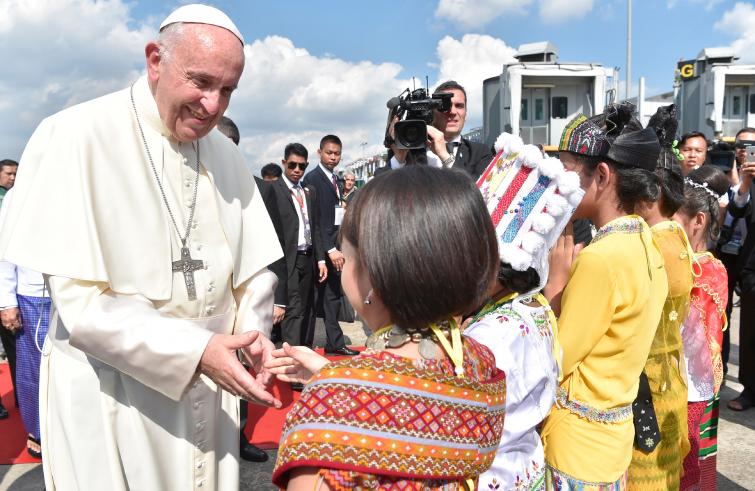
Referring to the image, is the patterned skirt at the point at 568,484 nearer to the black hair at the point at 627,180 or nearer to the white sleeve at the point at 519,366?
the white sleeve at the point at 519,366

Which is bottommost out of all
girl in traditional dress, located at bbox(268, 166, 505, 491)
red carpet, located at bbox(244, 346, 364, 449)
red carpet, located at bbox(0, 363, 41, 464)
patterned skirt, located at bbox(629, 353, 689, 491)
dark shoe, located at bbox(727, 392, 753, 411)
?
dark shoe, located at bbox(727, 392, 753, 411)

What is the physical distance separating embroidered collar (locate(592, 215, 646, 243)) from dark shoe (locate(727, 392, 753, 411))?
12.0 ft

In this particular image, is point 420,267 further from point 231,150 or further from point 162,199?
point 231,150

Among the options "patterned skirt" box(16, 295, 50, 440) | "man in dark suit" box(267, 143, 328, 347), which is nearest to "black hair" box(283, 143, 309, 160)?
"man in dark suit" box(267, 143, 328, 347)

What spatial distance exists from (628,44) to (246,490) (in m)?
20.2

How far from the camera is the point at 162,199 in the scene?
6.31ft

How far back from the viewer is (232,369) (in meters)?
1.56

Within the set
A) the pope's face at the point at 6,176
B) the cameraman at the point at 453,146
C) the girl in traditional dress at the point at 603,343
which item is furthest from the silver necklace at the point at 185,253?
the pope's face at the point at 6,176

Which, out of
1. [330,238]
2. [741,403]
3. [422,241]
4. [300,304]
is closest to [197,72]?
[422,241]

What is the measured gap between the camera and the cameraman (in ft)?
9.89

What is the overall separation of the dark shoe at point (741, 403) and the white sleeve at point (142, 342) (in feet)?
15.8

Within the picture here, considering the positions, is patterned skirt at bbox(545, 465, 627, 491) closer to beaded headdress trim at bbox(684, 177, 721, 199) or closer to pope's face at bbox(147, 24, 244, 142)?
pope's face at bbox(147, 24, 244, 142)

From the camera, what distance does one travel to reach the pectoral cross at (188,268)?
6.16ft

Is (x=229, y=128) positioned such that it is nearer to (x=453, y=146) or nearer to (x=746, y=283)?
(x=453, y=146)
